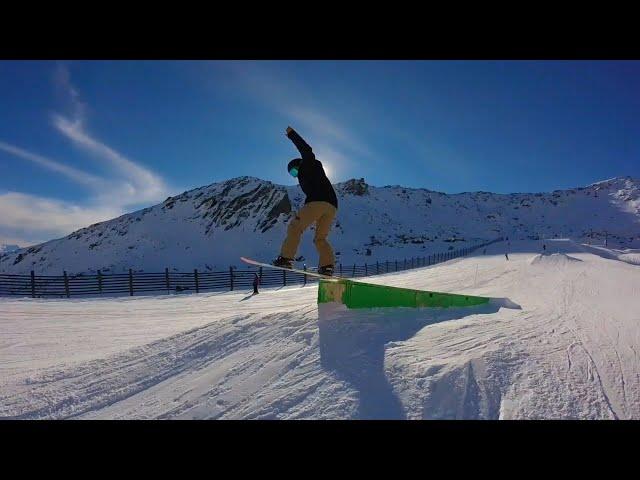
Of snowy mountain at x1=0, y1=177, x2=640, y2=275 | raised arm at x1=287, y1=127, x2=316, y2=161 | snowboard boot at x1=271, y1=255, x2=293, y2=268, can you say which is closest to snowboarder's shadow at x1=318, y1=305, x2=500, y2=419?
snowboard boot at x1=271, y1=255, x2=293, y2=268

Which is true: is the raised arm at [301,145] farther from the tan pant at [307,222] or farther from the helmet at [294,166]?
the tan pant at [307,222]

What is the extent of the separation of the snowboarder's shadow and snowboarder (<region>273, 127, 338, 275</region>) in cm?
121

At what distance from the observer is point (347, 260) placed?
4209 centimetres

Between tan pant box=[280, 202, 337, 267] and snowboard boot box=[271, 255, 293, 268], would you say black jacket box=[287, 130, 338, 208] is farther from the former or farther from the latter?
snowboard boot box=[271, 255, 293, 268]

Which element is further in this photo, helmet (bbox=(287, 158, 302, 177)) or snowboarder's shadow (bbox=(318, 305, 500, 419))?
helmet (bbox=(287, 158, 302, 177))

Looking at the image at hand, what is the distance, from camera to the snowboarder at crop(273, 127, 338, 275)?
4109 millimetres

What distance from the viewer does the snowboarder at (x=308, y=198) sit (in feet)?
13.5

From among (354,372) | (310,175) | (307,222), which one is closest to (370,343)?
(354,372)

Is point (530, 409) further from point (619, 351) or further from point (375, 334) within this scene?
point (619, 351)

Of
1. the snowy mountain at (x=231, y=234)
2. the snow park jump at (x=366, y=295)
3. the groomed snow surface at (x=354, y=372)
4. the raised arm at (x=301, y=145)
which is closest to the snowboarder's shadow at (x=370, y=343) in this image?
the groomed snow surface at (x=354, y=372)

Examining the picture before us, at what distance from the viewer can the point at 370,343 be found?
2.63m

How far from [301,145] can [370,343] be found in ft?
9.07

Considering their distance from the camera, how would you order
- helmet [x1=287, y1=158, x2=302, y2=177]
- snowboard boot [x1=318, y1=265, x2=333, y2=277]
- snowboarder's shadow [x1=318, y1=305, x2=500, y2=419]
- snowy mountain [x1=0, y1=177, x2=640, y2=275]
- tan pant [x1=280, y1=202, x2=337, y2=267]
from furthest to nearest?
snowy mountain [x1=0, y1=177, x2=640, y2=275] < snowboard boot [x1=318, y1=265, x2=333, y2=277] < helmet [x1=287, y1=158, x2=302, y2=177] < tan pant [x1=280, y1=202, x2=337, y2=267] < snowboarder's shadow [x1=318, y1=305, x2=500, y2=419]

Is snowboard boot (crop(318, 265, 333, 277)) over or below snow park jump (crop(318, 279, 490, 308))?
over
